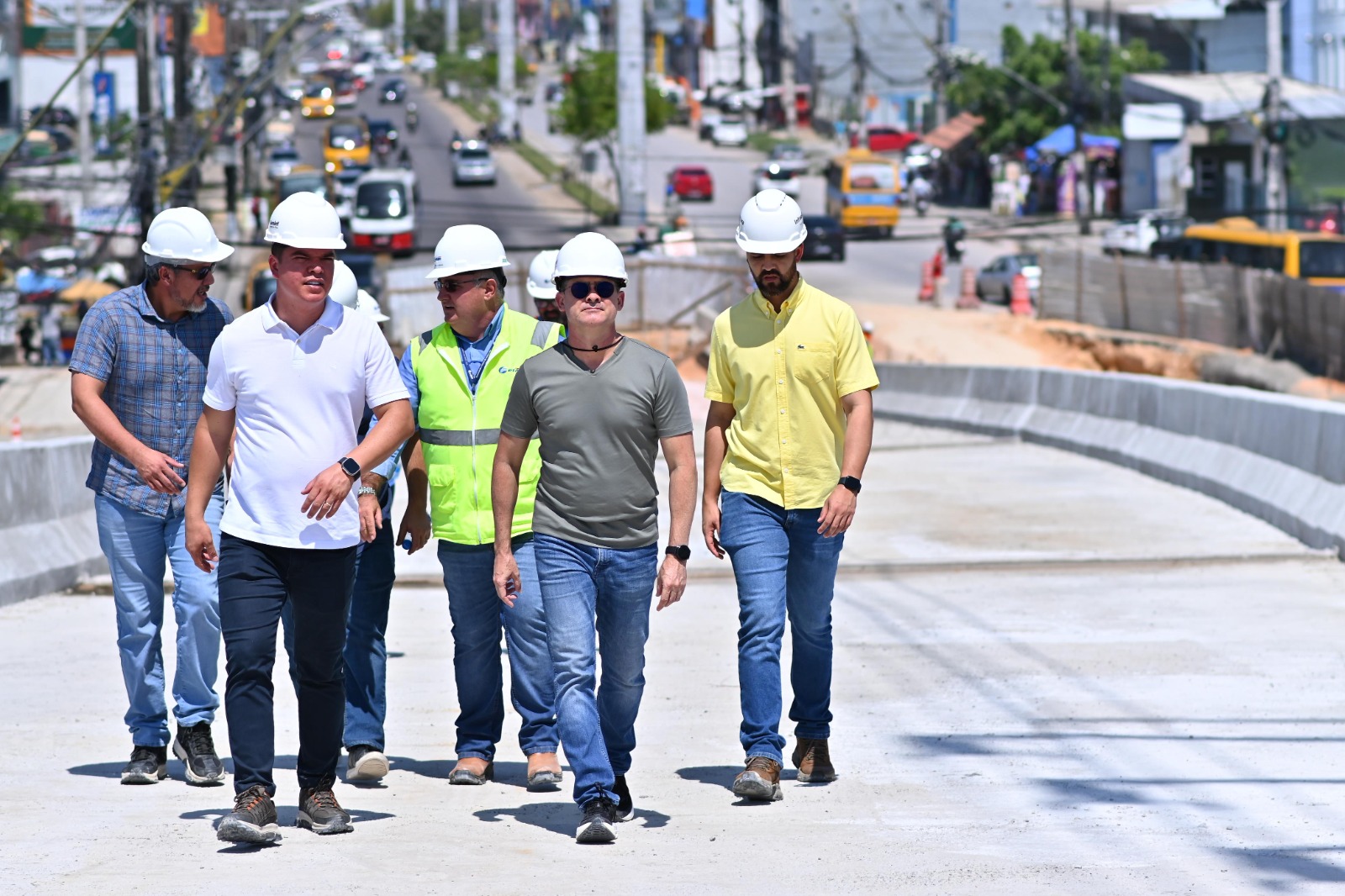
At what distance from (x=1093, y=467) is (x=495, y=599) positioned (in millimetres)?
12268

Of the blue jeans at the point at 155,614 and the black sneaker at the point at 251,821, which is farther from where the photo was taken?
the blue jeans at the point at 155,614

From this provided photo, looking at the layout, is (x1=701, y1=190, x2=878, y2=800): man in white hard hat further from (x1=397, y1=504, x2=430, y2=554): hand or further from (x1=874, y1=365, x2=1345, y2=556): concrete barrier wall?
(x1=874, y1=365, x2=1345, y2=556): concrete barrier wall

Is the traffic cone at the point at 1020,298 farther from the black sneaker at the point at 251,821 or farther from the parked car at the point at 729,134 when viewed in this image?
the parked car at the point at 729,134

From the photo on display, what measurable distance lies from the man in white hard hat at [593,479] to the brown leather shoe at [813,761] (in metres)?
0.89

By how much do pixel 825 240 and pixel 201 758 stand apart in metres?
51.4

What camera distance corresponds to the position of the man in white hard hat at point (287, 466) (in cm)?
612

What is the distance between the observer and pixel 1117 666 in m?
9.28

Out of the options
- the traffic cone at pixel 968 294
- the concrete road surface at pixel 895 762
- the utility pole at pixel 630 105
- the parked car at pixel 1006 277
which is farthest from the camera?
the utility pole at pixel 630 105

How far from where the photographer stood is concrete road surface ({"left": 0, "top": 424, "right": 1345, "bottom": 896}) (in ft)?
18.9

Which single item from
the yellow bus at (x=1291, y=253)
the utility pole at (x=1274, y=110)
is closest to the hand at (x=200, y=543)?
the yellow bus at (x=1291, y=253)

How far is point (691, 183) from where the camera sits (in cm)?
7606

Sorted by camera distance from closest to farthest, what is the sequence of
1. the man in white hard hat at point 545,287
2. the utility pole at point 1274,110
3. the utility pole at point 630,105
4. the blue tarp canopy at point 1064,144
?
the man in white hard hat at point 545,287 < the utility pole at point 1274,110 < the utility pole at point 630,105 < the blue tarp canopy at point 1064,144

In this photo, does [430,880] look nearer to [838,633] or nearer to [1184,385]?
[838,633]

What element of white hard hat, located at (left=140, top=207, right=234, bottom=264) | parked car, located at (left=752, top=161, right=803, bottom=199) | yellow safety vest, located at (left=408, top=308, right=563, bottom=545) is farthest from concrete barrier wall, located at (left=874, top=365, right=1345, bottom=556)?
parked car, located at (left=752, top=161, right=803, bottom=199)
